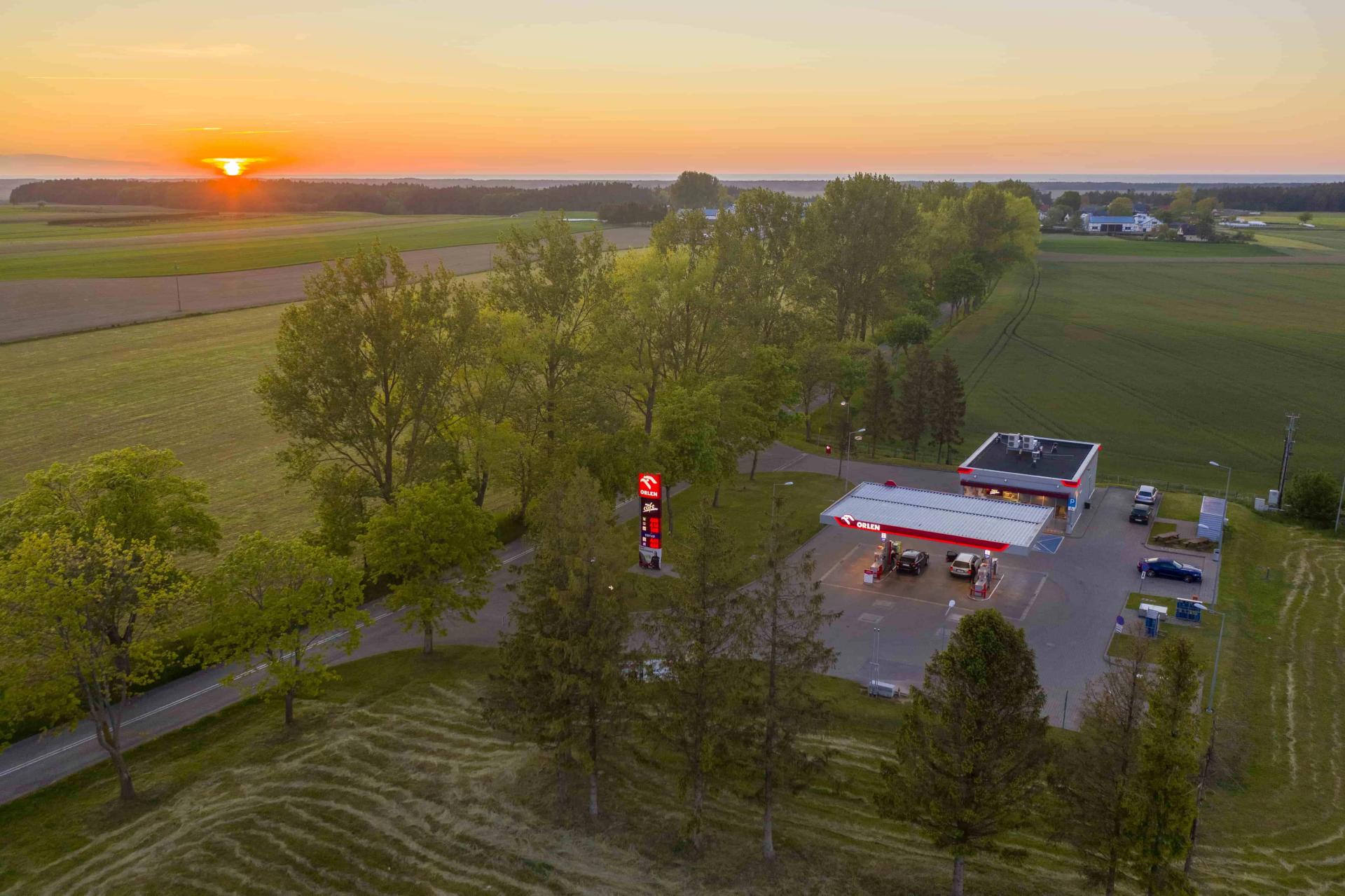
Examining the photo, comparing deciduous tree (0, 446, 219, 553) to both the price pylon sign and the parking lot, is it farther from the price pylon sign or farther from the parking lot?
the parking lot

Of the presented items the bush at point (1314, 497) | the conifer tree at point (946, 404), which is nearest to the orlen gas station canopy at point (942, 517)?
the conifer tree at point (946, 404)

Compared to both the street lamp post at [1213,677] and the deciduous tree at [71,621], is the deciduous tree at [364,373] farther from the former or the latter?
the street lamp post at [1213,677]

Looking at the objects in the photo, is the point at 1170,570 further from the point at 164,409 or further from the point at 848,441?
the point at 164,409

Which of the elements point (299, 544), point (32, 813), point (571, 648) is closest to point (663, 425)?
point (299, 544)

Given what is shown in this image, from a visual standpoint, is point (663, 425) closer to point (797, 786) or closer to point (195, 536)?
point (195, 536)

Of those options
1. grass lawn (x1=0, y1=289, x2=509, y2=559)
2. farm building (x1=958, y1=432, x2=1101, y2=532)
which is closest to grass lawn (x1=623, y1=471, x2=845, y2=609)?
farm building (x1=958, y1=432, x2=1101, y2=532)
